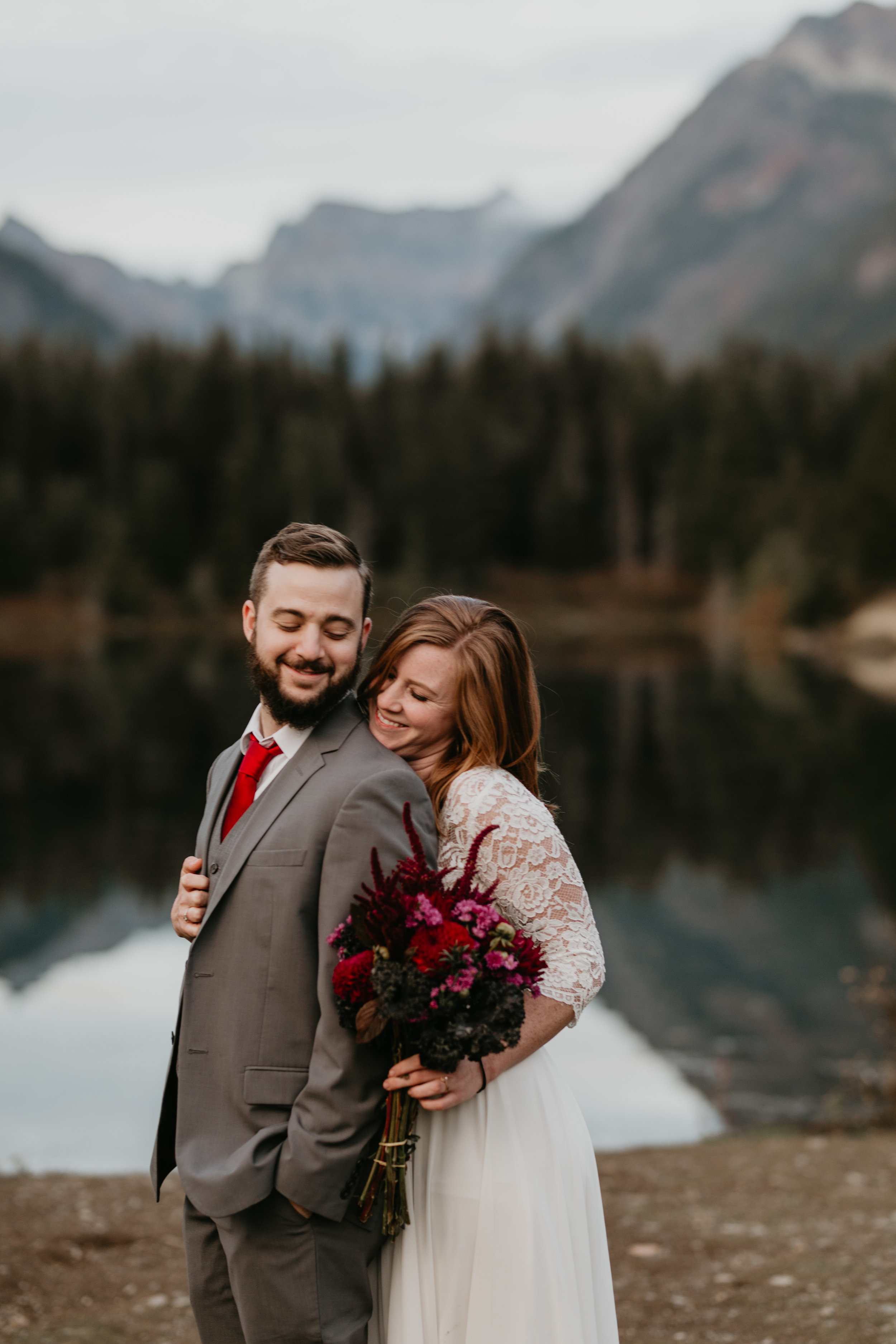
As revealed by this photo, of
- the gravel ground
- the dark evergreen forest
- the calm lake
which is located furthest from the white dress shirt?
the dark evergreen forest

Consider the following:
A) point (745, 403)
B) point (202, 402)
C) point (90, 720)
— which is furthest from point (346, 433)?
point (90, 720)

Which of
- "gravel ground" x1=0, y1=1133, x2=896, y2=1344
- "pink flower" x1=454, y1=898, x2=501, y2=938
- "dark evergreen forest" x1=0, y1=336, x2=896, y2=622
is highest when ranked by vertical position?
"dark evergreen forest" x1=0, y1=336, x2=896, y2=622

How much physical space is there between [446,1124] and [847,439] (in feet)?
282

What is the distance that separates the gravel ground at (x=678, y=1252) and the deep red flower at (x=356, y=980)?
3308mm

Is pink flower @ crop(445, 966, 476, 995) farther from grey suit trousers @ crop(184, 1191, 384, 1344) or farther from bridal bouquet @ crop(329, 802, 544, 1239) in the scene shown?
grey suit trousers @ crop(184, 1191, 384, 1344)

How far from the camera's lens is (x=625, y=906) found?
53.2 ft

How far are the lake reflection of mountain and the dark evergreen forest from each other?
96.6 feet

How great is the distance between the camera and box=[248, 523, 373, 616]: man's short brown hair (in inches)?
125

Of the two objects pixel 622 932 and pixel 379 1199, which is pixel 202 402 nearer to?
pixel 622 932

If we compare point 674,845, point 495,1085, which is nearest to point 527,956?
point 495,1085

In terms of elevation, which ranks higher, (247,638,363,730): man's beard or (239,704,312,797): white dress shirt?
(247,638,363,730): man's beard

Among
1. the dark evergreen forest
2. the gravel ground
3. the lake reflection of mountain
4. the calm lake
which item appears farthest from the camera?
the dark evergreen forest

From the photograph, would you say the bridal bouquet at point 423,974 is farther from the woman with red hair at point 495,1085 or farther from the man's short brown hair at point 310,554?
the man's short brown hair at point 310,554

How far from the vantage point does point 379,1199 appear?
2992mm
